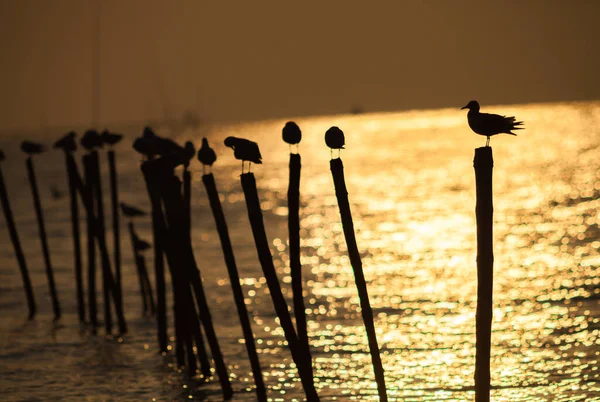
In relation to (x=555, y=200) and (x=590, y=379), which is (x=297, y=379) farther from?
(x=555, y=200)

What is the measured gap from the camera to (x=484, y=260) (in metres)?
11.3

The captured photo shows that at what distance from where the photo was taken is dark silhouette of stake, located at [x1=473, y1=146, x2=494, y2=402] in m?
11.0

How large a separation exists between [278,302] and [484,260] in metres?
3.13

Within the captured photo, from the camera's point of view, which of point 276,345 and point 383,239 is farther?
point 383,239

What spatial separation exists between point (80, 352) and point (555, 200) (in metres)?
38.9

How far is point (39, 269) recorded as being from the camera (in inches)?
1294

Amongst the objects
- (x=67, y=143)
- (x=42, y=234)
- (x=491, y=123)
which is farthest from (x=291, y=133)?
(x=42, y=234)

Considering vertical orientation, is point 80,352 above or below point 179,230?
below

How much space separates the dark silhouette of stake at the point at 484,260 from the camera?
1104cm

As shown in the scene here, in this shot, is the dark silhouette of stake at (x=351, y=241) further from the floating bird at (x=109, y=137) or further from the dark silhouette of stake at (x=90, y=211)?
the dark silhouette of stake at (x=90, y=211)

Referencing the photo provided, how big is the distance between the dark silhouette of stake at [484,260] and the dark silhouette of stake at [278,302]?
7.98 feet

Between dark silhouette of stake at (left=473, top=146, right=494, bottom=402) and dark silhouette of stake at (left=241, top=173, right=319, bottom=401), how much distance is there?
2434 mm

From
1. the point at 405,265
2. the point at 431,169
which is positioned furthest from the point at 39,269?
the point at 431,169

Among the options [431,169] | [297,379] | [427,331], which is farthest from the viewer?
[431,169]
